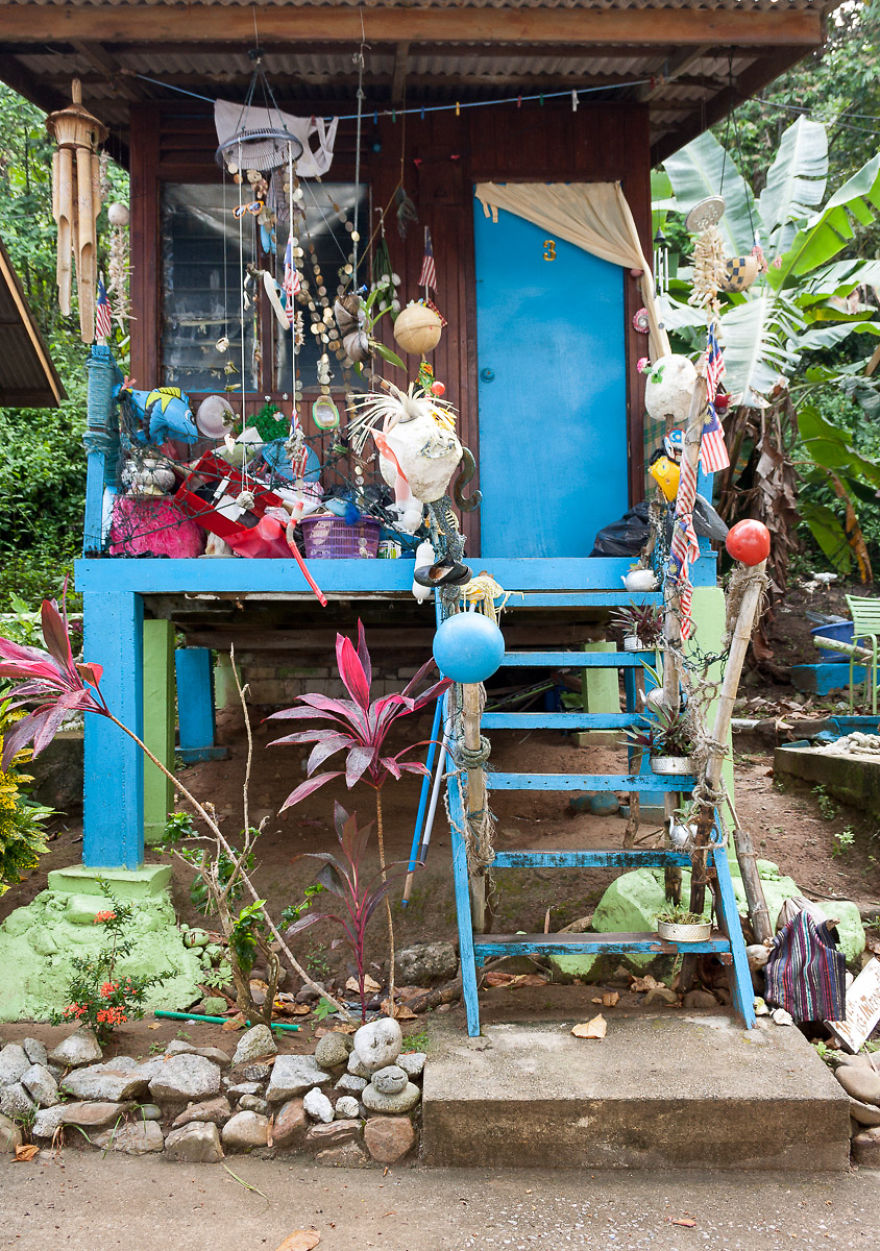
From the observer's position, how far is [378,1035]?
378cm

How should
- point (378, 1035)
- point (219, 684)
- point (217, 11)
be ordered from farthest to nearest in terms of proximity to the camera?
point (219, 684)
point (217, 11)
point (378, 1035)

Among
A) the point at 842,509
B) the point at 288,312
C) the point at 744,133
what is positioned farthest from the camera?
the point at 744,133

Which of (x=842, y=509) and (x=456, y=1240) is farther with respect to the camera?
(x=842, y=509)

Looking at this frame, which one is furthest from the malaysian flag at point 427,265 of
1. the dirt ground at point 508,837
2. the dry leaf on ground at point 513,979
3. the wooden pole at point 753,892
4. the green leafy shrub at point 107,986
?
the dry leaf on ground at point 513,979

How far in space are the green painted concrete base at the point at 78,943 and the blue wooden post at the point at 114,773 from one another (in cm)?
13

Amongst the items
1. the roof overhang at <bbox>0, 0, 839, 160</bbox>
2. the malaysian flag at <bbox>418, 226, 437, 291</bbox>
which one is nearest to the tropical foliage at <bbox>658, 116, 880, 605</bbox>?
the roof overhang at <bbox>0, 0, 839, 160</bbox>

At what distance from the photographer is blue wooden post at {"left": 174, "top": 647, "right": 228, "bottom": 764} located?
25.5 feet

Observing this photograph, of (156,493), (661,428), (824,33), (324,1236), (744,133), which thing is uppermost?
(744,133)

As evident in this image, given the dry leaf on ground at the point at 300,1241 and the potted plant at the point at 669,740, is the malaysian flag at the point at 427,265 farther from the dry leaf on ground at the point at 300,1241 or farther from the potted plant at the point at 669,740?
the dry leaf on ground at the point at 300,1241

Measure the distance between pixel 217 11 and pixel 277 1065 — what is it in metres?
5.10

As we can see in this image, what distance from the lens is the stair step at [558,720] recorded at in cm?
439

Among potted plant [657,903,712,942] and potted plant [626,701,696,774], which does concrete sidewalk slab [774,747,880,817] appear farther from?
potted plant [657,903,712,942]

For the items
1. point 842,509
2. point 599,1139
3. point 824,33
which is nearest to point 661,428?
point 824,33

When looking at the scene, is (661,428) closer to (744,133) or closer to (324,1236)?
(324,1236)
